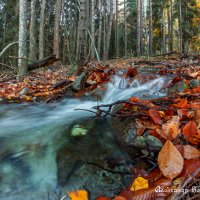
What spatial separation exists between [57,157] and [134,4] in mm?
37233

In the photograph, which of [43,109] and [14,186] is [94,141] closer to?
[14,186]

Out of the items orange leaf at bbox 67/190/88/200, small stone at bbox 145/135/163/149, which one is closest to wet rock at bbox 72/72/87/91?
small stone at bbox 145/135/163/149

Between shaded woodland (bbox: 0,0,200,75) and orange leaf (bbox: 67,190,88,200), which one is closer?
orange leaf (bbox: 67,190,88,200)

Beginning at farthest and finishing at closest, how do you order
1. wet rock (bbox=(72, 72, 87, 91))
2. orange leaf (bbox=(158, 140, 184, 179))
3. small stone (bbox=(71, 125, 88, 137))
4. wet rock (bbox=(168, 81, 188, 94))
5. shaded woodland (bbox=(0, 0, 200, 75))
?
shaded woodland (bbox=(0, 0, 200, 75)), wet rock (bbox=(72, 72, 87, 91)), wet rock (bbox=(168, 81, 188, 94)), small stone (bbox=(71, 125, 88, 137)), orange leaf (bbox=(158, 140, 184, 179))

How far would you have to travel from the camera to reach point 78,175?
207 cm

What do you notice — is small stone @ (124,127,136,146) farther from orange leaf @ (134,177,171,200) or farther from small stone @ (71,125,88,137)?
orange leaf @ (134,177,171,200)

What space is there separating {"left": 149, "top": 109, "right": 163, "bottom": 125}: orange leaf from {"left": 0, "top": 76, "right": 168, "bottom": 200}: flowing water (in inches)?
17.7

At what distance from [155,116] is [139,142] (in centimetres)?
32

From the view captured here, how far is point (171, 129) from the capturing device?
221 centimetres

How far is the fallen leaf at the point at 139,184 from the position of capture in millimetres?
1786

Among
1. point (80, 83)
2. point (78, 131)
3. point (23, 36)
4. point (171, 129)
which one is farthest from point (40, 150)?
point (23, 36)

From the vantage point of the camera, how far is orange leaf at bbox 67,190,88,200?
1868 mm

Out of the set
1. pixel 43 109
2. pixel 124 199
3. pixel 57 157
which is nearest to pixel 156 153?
pixel 124 199

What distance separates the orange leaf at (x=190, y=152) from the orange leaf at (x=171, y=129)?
0.72 ft
